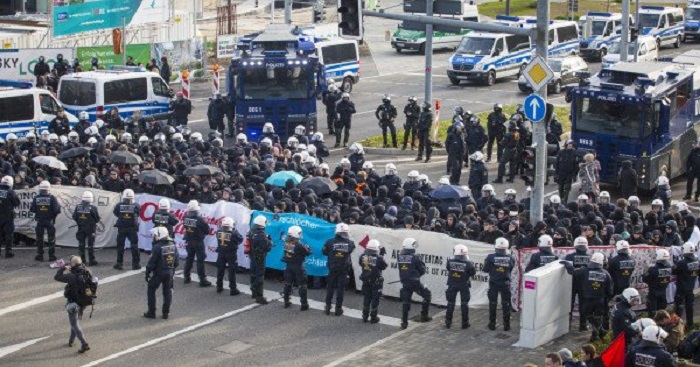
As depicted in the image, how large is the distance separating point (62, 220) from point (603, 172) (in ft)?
42.0

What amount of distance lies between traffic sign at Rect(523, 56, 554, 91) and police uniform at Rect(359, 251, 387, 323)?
153 inches

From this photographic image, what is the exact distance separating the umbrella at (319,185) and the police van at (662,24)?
111 ft

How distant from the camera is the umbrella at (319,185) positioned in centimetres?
2762

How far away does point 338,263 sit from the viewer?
23.3m

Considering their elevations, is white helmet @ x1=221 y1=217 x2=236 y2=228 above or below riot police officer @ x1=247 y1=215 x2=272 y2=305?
above

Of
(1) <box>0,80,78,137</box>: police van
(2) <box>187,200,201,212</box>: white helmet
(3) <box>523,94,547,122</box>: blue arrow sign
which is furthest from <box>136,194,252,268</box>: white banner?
(1) <box>0,80,78,137</box>: police van

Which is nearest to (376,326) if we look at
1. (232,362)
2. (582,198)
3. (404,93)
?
(232,362)

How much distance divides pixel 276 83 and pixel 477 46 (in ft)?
46.3

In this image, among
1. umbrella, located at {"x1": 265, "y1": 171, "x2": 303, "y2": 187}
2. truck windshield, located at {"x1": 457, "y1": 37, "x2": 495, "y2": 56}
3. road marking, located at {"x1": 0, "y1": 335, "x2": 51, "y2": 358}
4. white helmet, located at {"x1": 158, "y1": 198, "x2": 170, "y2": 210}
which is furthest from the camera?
truck windshield, located at {"x1": 457, "y1": 37, "x2": 495, "y2": 56}

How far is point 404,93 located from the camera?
48.2 m

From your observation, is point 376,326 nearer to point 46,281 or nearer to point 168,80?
point 46,281

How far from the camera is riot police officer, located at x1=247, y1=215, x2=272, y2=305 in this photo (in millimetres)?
23859

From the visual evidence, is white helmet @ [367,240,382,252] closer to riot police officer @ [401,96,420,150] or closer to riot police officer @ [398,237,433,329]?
riot police officer @ [398,237,433,329]

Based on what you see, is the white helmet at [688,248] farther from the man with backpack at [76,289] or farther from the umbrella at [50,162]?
the umbrella at [50,162]
